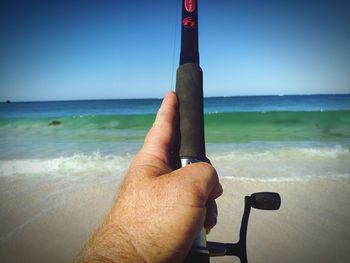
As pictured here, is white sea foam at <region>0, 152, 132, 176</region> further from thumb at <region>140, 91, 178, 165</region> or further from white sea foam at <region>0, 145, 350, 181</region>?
thumb at <region>140, 91, 178, 165</region>

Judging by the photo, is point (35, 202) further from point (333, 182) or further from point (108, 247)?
point (333, 182)

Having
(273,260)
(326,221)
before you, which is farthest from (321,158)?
(273,260)

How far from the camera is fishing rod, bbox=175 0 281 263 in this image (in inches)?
41.1

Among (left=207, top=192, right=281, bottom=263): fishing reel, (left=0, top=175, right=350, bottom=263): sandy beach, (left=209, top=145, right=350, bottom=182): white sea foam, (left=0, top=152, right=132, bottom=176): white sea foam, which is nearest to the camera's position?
(left=207, top=192, right=281, bottom=263): fishing reel

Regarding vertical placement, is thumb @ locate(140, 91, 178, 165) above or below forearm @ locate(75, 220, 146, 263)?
above

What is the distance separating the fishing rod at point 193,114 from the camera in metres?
1.04

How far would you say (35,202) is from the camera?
4.26 meters

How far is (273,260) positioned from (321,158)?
197 inches

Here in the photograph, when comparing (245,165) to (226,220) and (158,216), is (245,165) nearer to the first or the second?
(226,220)

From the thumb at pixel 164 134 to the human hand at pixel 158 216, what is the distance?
4 cm

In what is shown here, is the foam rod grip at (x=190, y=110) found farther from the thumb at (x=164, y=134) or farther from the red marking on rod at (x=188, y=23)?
the red marking on rod at (x=188, y=23)

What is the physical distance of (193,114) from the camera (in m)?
1.12

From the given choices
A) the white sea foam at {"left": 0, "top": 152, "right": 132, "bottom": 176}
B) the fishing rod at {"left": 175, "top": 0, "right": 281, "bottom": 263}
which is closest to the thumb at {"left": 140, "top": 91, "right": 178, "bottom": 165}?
the fishing rod at {"left": 175, "top": 0, "right": 281, "bottom": 263}

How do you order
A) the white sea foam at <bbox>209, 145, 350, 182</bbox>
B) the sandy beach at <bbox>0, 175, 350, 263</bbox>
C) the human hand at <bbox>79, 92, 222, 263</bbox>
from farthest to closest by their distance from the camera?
the white sea foam at <bbox>209, 145, 350, 182</bbox>
the sandy beach at <bbox>0, 175, 350, 263</bbox>
the human hand at <bbox>79, 92, 222, 263</bbox>
